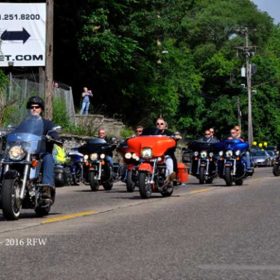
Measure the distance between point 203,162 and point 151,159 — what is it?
8.15m

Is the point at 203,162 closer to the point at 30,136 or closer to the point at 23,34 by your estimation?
the point at 23,34

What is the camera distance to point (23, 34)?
32531 millimetres

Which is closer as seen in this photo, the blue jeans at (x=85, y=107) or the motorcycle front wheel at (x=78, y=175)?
the motorcycle front wheel at (x=78, y=175)

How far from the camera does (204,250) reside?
9164 millimetres

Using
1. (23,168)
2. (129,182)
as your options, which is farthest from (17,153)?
(129,182)

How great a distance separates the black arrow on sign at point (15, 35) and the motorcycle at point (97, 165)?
1084 cm

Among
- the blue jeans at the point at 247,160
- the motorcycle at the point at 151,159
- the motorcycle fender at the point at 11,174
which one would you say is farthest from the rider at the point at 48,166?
the blue jeans at the point at 247,160

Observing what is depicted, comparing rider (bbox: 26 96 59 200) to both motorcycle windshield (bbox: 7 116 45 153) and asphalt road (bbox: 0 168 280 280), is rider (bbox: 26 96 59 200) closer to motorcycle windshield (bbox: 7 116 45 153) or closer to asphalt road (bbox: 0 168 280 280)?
motorcycle windshield (bbox: 7 116 45 153)

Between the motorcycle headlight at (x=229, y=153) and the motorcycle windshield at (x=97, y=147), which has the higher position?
the motorcycle windshield at (x=97, y=147)

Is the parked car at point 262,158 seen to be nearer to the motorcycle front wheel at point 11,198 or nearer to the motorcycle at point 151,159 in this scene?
the motorcycle at point 151,159

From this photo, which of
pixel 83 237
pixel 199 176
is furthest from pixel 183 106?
pixel 83 237

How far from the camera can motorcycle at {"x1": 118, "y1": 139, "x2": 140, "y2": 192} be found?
1770cm

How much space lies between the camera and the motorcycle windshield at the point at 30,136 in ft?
39.8

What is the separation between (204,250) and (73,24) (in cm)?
3215
